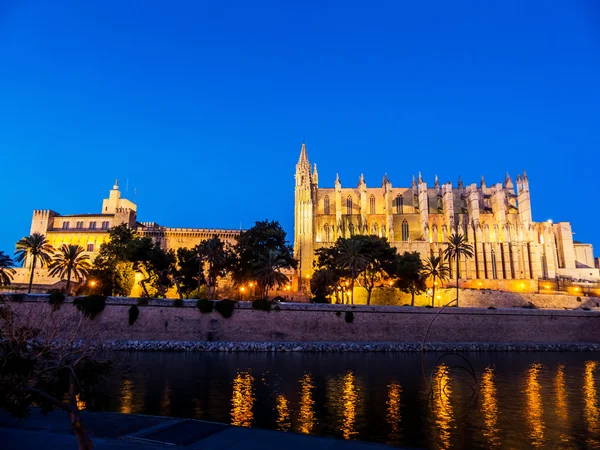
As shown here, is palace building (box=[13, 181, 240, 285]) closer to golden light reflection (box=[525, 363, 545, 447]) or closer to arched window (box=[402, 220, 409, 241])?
arched window (box=[402, 220, 409, 241])

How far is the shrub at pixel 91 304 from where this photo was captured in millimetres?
35375

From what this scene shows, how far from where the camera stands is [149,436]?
32.0ft

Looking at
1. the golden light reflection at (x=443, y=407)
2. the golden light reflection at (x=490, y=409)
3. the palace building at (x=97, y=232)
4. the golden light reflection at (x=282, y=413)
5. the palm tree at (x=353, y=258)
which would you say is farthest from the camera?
the palace building at (x=97, y=232)

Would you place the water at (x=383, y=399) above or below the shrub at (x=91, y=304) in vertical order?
below

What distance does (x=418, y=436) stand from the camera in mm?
12703

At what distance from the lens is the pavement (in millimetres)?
9055

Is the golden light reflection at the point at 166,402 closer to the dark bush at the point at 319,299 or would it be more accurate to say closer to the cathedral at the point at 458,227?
the dark bush at the point at 319,299

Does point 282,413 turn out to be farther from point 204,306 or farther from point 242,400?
point 204,306

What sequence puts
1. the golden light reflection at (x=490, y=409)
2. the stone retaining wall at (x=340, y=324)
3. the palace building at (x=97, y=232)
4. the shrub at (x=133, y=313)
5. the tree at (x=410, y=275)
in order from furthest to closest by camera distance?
the palace building at (x=97, y=232), the tree at (x=410, y=275), the stone retaining wall at (x=340, y=324), the shrub at (x=133, y=313), the golden light reflection at (x=490, y=409)

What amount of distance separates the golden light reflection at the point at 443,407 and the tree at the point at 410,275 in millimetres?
27823

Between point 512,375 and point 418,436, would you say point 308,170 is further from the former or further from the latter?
point 418,436

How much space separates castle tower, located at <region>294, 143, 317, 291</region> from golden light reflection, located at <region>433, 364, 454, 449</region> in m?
40.2

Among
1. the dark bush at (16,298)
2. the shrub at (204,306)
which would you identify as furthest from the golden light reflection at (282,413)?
the dark bush at (16,298)

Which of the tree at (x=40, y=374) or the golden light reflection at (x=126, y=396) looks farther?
the golden light reflection at (x=126, y=396)
